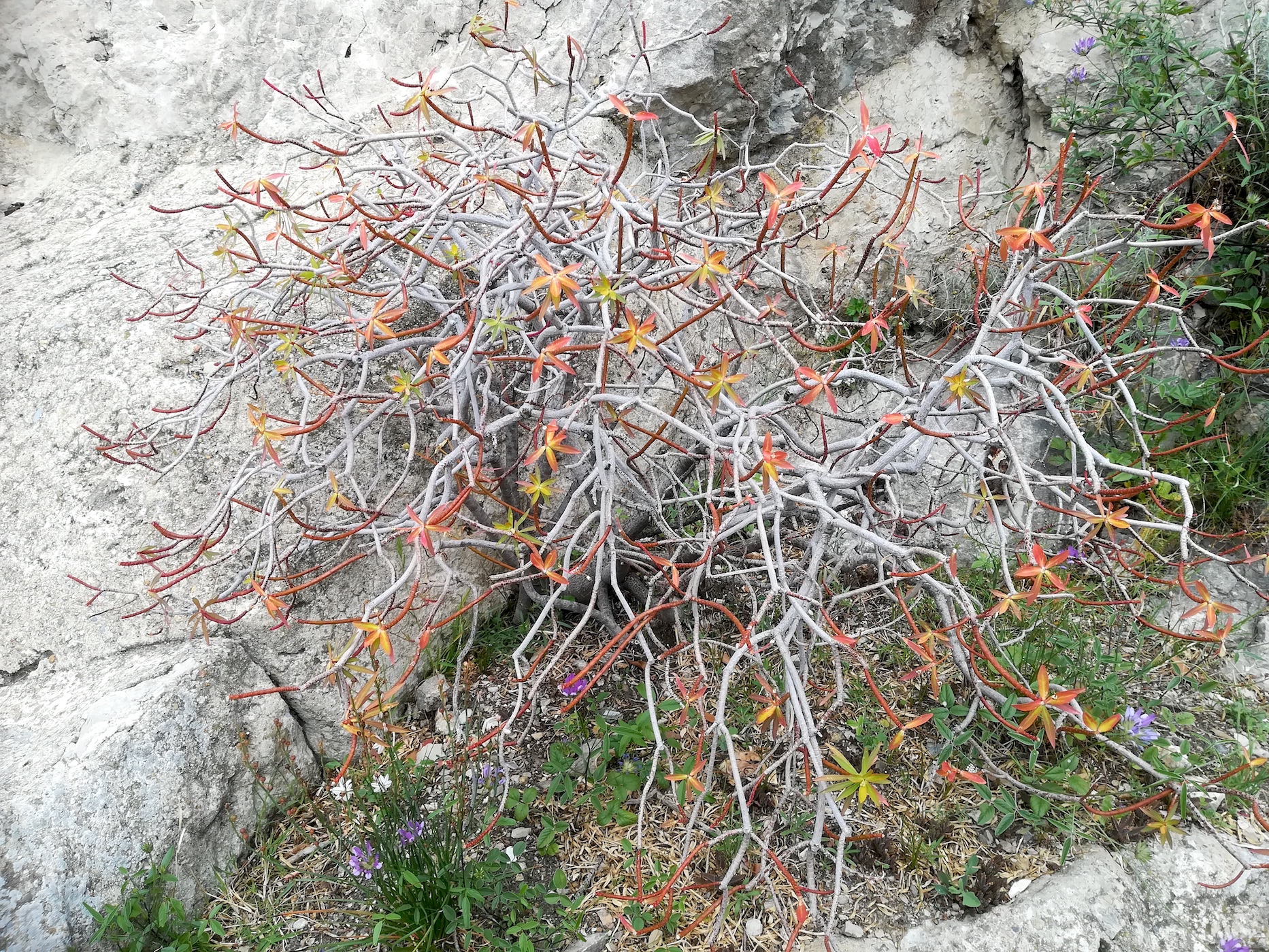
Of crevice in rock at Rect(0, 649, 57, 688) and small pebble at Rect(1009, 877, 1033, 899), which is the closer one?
small pebble at Rect(1009, 877, 1033, 899)

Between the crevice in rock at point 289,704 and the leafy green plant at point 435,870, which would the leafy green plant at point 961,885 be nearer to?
the leafy green plant at point 435,870

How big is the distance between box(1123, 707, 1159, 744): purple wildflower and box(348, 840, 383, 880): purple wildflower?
1.93m

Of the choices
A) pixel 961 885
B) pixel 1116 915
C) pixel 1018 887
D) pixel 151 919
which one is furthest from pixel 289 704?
pixel 1116 915

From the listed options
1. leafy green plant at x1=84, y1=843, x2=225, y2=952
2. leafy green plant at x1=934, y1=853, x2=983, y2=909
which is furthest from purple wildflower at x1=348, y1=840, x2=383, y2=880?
leafy green plant at x1=934, y1=853, x2=983, y2=909

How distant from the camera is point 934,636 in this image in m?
1.61

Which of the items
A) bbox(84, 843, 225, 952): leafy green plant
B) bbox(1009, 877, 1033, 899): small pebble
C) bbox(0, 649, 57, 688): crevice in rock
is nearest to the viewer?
bbox(84, 843, 225, 952): leafy green plant

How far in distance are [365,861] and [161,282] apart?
2.16m

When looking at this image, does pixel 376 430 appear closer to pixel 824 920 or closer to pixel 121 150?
pixel 824 920

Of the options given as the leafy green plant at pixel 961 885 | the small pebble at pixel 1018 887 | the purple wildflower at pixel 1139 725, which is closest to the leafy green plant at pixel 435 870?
the leafy green plant at pixel 961 885

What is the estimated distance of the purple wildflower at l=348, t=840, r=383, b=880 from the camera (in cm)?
187

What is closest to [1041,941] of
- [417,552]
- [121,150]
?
[417,552]

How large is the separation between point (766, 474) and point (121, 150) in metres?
3.59

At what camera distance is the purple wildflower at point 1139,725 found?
201 cm

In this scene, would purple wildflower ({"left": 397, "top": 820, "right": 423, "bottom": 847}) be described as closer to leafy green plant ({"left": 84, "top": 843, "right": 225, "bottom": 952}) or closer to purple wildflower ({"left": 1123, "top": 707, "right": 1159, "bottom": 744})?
leafy green plant ({"left": 84, "top": 843, "right": 225, "bottom": 952})
